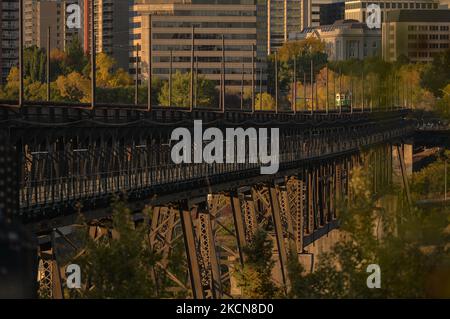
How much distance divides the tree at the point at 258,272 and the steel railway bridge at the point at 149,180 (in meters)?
1.30

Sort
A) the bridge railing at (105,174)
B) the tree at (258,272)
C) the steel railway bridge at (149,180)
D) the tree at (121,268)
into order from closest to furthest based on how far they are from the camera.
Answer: the tree at (121,268) → the steel railway bridge at (149,180) → the bridge railing at (105,174) → the tree at (258,272)

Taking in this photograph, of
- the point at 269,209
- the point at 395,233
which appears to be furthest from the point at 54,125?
the point at 269,209

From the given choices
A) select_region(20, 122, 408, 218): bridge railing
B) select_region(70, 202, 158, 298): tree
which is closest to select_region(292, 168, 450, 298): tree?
select_region(70, 202, 158, 298): tree

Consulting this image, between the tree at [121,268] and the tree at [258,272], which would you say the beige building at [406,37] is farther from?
the tree at [121,268]

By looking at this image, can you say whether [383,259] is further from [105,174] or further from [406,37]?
[406,37]

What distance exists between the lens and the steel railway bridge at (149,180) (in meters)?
51.3

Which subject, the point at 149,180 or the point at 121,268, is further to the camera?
the point at 149,180

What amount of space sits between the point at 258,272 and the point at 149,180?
33.1 ft

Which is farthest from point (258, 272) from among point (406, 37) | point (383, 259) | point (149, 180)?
point (383, 259)

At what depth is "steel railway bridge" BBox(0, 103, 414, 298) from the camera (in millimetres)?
51281

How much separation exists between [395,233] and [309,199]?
2731 inches

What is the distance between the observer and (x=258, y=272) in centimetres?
5906

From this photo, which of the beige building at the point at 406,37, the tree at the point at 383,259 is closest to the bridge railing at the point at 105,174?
the tree at the point at 383,259

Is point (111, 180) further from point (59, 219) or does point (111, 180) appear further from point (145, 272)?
point (145, 272)
